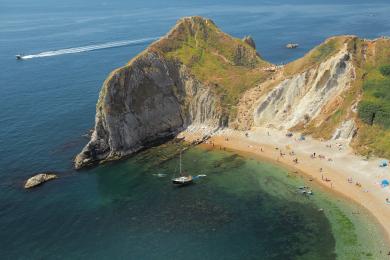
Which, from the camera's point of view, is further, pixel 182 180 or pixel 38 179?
pixel 38 179

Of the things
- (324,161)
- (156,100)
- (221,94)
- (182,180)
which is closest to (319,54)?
(221,94)

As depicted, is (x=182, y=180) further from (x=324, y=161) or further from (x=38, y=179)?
(x=324, y=161)

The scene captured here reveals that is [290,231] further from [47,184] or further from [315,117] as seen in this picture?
[47,184]

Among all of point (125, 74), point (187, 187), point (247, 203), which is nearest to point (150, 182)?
point (187, 187)

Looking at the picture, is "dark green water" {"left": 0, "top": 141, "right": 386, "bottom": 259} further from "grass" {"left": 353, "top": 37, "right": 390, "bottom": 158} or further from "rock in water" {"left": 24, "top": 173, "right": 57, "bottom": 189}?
"grass" {"left": 353, "top": 37, "right": 390, "bottom": 158}

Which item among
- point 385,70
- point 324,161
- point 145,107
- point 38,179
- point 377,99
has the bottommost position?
point 38,179

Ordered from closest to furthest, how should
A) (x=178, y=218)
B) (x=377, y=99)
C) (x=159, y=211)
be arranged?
(x=178, y=218) < (x=159, y=211) < (x=377, y=99)
